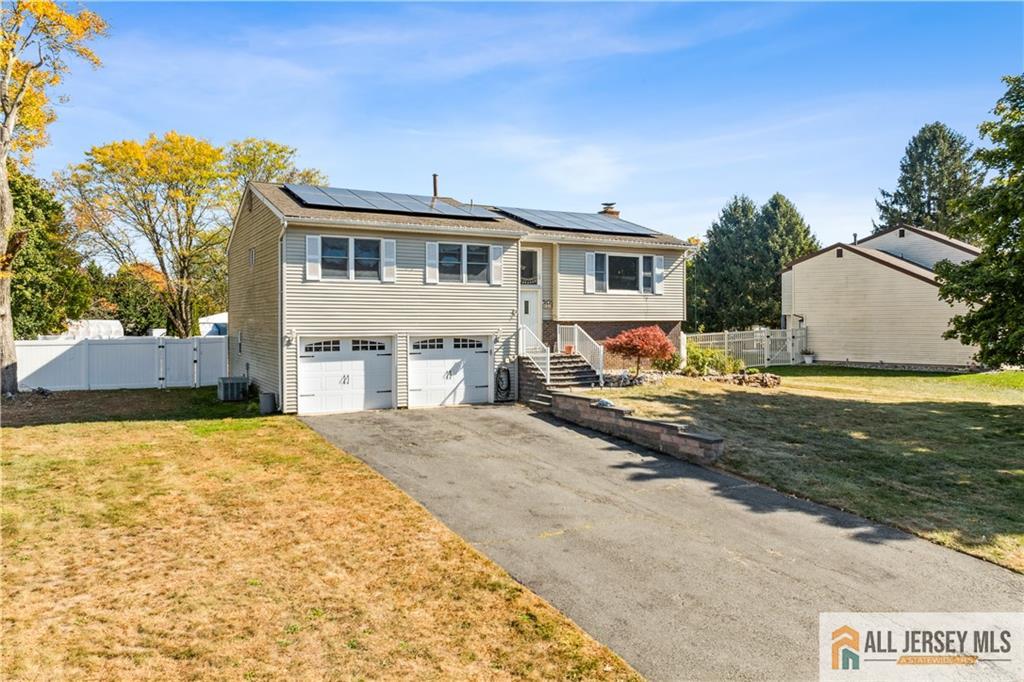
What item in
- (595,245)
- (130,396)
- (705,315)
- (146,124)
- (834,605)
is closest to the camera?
(834,605)

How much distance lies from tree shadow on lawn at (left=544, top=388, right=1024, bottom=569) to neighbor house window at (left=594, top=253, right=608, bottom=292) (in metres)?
5.58

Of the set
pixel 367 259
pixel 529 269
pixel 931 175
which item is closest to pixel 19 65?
pixel 367 259

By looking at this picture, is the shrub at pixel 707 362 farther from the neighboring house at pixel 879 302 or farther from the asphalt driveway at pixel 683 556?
the asphalt driveway at pixel 683 556

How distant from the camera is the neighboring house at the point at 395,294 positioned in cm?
1606

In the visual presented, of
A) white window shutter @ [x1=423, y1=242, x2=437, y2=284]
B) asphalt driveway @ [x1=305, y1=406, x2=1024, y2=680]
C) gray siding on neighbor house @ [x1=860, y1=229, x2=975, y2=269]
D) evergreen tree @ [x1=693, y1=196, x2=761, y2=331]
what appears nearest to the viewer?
Answer: asphalt driveway @ [x1=305, y1=406, x2=1024, y2=680]

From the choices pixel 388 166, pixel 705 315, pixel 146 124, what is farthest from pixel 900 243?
pixel 146 124

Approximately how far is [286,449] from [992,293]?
1714 cm

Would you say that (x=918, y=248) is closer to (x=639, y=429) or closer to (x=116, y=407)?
(x=639, y=429)

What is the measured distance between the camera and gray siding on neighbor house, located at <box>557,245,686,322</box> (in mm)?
20859

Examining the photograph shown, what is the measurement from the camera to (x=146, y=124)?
94.1 feet

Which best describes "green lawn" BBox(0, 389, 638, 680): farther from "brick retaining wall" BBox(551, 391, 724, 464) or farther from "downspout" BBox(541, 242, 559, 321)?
"downspout" BBox(541, 242, 559, 321)

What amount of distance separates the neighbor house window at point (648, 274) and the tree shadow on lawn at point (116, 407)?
546 inches

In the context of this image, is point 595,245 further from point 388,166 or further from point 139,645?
point 139,645

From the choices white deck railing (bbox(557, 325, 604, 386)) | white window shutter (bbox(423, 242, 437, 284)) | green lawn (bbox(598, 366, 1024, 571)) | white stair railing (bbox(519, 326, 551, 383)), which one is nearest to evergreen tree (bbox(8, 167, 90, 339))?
white window shutter (bbox(423, 242, 437, 284))
